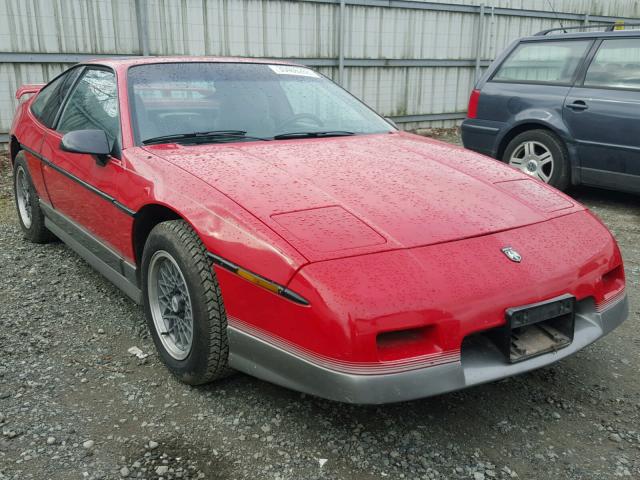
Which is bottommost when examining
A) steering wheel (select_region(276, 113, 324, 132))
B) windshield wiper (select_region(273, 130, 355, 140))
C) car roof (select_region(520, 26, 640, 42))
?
windshield wiper (select_region(273, 130, 355, 140))

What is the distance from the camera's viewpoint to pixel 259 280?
207 cm

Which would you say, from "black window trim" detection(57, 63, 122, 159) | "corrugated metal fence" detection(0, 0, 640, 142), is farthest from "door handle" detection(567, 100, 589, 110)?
"corrugated metal fence" detection(0, 0, 640, 142)

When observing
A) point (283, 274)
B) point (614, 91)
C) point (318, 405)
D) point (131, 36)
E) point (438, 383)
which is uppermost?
point (131, 36)

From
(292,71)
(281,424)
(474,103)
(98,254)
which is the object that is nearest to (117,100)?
(98,254)

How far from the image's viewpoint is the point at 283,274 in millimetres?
1996

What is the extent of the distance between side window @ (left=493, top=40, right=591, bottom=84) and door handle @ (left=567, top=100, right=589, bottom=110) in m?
0.30

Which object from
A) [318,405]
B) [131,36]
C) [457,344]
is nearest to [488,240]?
[457,344]

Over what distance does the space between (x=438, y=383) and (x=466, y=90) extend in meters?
11.0

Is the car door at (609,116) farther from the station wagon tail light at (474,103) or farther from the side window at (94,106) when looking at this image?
the side window at (94,106)

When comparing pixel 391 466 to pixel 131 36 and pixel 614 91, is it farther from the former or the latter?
pixel 131 36

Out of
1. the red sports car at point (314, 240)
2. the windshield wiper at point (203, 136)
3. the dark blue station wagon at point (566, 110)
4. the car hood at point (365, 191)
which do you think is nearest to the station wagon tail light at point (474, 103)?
the dark blue station wagon at point (566, 110)

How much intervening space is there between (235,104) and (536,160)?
3801mm

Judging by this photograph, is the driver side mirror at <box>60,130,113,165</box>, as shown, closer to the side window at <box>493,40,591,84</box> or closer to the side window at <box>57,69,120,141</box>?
the side window at <box>57,69,120,141</box>

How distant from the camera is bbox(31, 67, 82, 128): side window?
394 cm
